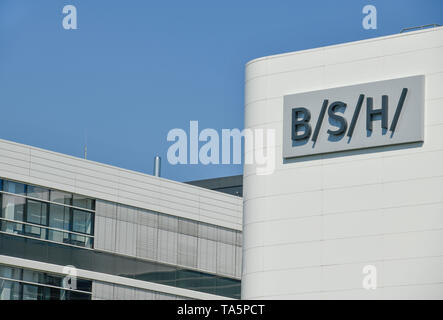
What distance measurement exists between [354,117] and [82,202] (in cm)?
2116

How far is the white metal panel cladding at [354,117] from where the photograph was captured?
124 ft

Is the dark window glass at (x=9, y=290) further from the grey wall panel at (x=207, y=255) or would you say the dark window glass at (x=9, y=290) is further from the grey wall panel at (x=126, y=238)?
the grey wall panel at (x=207, y=255)

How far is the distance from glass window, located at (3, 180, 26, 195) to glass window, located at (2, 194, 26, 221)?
28 cm

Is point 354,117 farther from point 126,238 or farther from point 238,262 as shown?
point 238,262

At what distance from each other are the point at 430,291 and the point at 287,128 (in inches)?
301

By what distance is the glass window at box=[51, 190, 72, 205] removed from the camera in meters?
55.0

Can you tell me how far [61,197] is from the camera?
5534 centimetres

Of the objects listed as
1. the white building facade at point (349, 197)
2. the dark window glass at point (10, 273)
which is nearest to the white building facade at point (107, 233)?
the dark window glass at point (10, 273)

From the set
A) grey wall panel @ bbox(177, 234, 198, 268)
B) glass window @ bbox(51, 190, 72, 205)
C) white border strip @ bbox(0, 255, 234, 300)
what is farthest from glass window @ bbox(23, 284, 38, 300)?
grey wall panel @ bbox(177, 234, 198, 268)

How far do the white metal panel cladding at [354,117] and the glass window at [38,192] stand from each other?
17.7 m

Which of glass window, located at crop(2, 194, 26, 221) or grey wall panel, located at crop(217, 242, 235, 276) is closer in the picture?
glass window, located at crop(2, 194, 26, 221)

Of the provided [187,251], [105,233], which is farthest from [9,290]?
[187,251]

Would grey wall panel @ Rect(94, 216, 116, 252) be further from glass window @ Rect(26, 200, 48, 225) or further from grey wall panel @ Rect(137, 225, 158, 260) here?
glass window @ Rect(26, 200, 48, 225)
